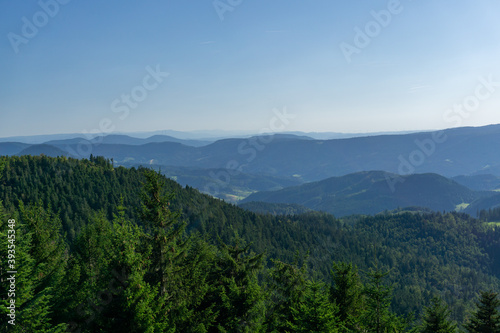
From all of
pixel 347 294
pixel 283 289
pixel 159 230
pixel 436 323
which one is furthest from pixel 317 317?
pixel 436 323

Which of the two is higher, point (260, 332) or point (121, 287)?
point (121, 287)

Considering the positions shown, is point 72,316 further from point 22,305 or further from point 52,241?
point 52,241

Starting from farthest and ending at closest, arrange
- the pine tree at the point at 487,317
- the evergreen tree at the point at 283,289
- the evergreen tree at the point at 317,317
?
the pine tree at the point at 487,317
the evergreen tree at the point at 283,289
the evergreen tree at the point at 317,317

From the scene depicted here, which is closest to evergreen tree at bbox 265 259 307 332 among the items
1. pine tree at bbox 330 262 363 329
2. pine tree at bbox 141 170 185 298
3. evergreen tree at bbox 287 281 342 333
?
pine tree at bbox 330 262 363 329

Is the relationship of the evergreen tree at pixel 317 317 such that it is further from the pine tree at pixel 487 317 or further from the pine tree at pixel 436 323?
the pine tree at pixel 487 317

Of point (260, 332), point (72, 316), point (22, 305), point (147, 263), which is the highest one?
point (147, 263)

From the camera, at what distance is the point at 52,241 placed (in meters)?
31.2

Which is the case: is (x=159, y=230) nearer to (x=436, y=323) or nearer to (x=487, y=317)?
(x=436, y=323)

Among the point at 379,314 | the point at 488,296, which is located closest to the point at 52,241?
the point at 379,314

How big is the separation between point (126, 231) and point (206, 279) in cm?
1311

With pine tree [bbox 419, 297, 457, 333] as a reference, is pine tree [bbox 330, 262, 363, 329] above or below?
above

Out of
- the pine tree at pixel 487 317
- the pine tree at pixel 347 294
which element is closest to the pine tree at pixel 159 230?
the pine tree at pixel 347 294

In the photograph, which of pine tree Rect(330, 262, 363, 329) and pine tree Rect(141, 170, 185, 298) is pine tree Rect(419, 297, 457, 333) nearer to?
pine tree Rect(330, 262, 363, 329)

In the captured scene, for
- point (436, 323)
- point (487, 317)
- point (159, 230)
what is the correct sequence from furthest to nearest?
point (487, 317) → point (436, 323) → point (159, 230)
